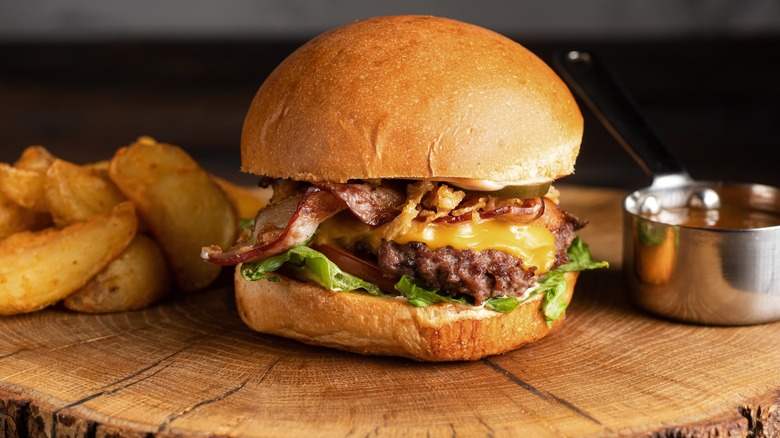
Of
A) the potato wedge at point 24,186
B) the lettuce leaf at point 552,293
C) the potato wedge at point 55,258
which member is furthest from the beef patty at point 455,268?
the potato wedge at point 24,186

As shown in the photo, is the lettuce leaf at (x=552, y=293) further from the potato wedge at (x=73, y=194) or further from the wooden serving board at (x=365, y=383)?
the potato wedge at (x=73, y=194)

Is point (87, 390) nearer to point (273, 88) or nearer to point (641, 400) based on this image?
point (273, 88)

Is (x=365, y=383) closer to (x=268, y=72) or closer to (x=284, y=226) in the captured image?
(x=284, y=226)

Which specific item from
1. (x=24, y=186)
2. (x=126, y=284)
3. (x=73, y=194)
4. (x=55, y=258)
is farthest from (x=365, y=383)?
(x=24, y=186)

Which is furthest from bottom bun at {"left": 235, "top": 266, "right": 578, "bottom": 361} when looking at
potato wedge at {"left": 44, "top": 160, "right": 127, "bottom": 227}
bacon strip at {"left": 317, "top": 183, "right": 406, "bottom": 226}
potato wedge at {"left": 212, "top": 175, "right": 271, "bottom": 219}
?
potato wedge at {"left": 212, "top": 175, "right": 271, "bottom": 219}

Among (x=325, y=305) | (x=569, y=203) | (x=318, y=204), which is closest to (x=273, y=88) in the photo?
(x=318, y=204)

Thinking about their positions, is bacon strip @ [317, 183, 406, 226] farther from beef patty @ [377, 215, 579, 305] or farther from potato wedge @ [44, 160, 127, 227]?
potato wedge @ [44, 160, 127, 227]
